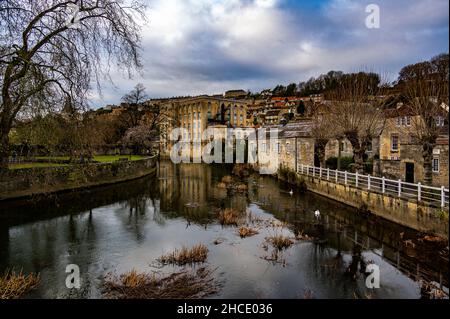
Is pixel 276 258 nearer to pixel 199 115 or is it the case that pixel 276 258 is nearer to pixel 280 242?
pixel 280 242

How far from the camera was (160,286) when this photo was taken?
7891 mm

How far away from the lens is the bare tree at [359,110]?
61.1 feet

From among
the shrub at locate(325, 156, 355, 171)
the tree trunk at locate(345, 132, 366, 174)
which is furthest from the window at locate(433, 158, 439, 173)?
the shrub at locate(325, 156, 355, 171)

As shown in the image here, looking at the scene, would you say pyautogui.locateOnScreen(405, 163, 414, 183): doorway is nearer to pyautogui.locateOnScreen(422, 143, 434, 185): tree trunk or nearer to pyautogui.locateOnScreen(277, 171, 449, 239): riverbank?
pyautogui.locateOnScreen(277, 171, 449, 239): riverbank

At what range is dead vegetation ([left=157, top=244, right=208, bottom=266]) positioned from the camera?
9609 millimetres

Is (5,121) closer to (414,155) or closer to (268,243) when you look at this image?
(268,243)

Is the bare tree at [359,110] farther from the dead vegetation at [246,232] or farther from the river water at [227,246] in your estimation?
the dead vegetation at [246,232]

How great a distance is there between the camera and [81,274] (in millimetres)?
8703

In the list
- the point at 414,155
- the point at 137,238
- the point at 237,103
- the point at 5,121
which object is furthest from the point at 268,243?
the point at 237,103

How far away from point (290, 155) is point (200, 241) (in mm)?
18622

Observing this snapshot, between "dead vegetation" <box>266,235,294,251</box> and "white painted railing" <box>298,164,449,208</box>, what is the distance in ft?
16.7

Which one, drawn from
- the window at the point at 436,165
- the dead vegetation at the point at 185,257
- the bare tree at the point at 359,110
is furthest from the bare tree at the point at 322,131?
the dead vegetation at the point at 185,257

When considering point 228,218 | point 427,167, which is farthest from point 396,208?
point 228,218

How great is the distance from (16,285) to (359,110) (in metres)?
18.1
